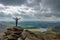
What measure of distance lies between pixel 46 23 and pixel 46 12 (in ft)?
1.00

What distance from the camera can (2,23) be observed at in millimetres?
3951

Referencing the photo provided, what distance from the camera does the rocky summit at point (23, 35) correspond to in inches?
152

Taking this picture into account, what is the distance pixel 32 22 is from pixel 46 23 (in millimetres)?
380

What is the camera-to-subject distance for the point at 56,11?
3.98 meters

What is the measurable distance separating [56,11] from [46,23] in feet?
1.40

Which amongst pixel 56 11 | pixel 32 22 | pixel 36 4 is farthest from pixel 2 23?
pixel 56 11

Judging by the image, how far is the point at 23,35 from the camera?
3.88 metres

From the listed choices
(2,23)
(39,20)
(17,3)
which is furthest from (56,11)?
(2,23)

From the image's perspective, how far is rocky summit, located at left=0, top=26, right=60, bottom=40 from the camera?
3.86 metres

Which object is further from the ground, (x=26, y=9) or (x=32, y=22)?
(x=26, y=9)

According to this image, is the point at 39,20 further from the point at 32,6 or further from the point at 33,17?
the point at 32,6

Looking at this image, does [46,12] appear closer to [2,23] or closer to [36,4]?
[36,4]

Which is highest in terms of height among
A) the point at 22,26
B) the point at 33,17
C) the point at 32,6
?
the point at 32,6

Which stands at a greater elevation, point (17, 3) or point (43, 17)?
point (17, 3)
